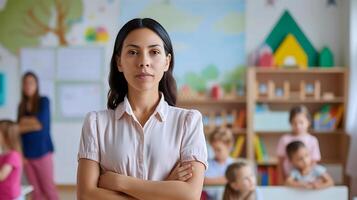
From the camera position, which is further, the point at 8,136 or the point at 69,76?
the point at 69,76

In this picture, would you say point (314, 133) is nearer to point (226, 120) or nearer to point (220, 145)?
point (226, 120)

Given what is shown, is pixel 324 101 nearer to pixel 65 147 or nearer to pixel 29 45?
pixel 65 147

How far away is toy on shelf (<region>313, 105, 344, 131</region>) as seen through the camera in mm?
6059

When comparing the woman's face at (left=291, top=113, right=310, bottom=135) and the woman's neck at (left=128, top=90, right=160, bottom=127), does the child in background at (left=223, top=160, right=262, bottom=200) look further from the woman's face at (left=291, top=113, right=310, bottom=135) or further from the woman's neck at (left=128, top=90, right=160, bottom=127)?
the woman's neck at (left=128, top=90, right=160, bottom=127)

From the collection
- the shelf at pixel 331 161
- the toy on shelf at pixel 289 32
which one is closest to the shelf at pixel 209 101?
the toy on shelf at pixel 289 32

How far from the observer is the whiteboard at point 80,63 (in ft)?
20.8

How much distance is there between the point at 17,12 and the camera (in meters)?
6.45

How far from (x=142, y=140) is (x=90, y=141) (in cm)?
13

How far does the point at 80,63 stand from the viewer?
250 inches

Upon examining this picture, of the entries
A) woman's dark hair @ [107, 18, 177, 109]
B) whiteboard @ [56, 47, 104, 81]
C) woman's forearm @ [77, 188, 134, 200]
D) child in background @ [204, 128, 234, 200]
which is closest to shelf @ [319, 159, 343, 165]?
child in background @ [204, 128, 234, 200]

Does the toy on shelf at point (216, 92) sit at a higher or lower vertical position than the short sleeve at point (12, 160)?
higher

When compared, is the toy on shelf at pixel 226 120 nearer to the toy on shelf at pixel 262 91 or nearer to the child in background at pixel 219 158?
the toy on shelf at pixel 262 91

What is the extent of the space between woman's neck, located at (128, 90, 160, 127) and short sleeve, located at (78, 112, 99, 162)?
0.34ft

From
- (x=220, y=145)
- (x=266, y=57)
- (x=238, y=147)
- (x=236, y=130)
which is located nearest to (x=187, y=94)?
(x=236, y=130)
